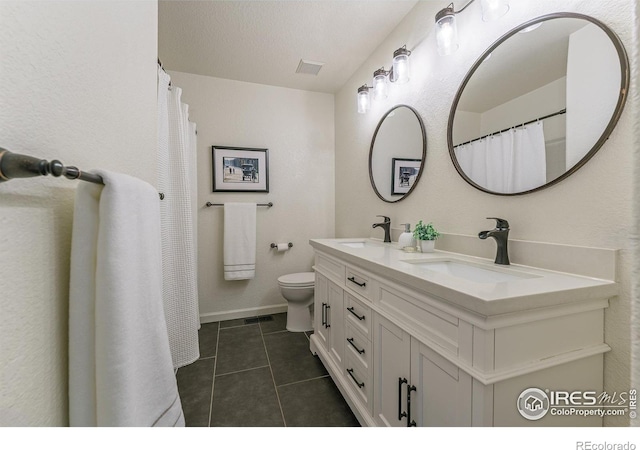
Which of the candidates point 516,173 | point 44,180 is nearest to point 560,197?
point 516,173

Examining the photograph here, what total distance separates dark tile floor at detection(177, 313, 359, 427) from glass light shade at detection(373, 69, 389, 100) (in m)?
1.98

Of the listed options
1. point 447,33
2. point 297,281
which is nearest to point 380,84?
point 447,33

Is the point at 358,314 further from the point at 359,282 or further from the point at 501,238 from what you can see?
the point at 501,238

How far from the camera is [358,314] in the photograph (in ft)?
4.29

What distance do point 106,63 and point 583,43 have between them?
1.49 metres

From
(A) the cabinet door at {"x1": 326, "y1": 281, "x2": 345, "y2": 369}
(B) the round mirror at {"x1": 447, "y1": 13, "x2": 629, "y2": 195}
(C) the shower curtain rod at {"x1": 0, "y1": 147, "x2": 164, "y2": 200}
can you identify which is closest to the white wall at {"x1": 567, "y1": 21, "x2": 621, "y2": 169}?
(B) the round mirror at {"x1": 447, "y1": 13, "x2": 629, "y2": 195}

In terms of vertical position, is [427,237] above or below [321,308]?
above

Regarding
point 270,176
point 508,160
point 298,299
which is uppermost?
point 270,176

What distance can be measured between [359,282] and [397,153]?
3.42ft

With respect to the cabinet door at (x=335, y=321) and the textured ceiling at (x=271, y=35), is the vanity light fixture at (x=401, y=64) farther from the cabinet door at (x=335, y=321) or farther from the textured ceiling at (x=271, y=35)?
the cabinet door at (x=335, y=321)

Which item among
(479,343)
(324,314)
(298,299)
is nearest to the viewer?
(479,343)

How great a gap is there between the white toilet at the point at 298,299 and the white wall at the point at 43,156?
176 centimetres

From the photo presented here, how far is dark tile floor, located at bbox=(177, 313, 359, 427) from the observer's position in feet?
4.43

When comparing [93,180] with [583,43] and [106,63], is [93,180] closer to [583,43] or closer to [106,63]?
[106,63]
